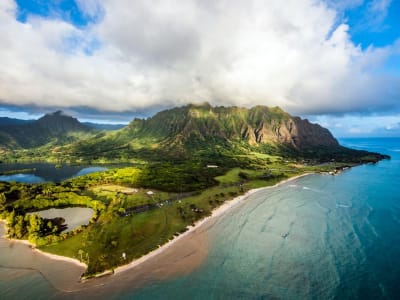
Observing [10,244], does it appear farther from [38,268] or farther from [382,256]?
[382,256]

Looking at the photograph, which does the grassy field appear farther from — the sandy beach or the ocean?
the ocean

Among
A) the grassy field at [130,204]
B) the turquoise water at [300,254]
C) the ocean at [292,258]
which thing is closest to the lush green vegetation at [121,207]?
the grassy field at [130,204]

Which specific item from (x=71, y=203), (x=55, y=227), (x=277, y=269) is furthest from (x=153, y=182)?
(x=277, y=269)

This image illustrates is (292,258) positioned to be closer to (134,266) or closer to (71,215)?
(134,266)

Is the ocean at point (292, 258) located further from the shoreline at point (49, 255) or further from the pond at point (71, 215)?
the pond at point (71, 215)

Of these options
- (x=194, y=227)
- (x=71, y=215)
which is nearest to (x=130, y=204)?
(x=71, y=215)

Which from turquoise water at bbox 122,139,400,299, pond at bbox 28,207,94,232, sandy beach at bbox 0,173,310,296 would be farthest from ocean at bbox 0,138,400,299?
pond at bbox 28,207,94,232
